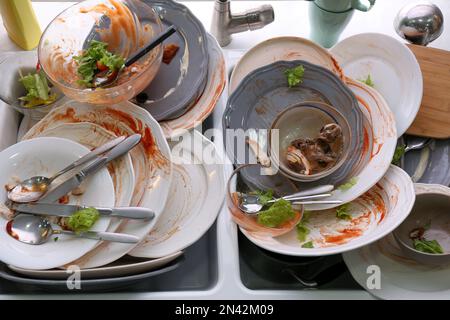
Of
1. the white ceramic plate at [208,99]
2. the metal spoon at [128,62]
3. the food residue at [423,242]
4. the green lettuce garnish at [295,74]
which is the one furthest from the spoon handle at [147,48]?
the food residue at [423,242]

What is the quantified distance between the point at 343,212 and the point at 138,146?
37cm

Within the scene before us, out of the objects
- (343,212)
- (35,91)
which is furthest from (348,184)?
(35,91)

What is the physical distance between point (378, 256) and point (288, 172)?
211 millimetres

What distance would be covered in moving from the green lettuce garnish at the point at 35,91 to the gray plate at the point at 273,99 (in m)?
0.33

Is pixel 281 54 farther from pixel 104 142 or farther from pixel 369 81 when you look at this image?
pixel 104 142

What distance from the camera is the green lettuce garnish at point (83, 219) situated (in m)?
0.74

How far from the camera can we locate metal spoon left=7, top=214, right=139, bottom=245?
0.74 meters

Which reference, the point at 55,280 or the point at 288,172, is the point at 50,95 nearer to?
the point at 55,280

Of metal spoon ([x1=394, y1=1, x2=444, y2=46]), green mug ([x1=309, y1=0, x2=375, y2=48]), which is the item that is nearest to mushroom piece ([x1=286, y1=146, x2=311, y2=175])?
green mug ([x1=309, y1=0, x2=375, y2=48])

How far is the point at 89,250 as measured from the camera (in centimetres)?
74

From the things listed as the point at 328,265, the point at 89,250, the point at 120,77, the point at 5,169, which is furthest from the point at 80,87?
the point at 328,265

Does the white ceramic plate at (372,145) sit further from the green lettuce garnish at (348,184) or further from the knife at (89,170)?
the knife at (89,170)

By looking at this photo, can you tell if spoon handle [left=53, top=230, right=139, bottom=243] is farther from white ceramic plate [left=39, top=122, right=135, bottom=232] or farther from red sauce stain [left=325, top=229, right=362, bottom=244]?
red sauce stain [left=325, top=229, right=362, bottom=244]

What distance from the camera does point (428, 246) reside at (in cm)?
84
